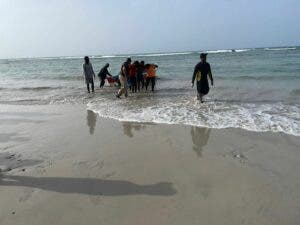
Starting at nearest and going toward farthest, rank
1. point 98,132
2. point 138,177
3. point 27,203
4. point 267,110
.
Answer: point 27,203
point 138,177
point 98,132
point 267,110

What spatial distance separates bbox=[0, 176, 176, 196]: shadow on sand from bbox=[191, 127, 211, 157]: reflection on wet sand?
1.63 metres

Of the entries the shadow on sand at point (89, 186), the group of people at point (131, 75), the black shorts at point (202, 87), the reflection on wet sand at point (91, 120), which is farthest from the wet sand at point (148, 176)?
the group of people at point (131, 75)

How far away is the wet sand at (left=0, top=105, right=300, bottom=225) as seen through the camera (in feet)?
13.6

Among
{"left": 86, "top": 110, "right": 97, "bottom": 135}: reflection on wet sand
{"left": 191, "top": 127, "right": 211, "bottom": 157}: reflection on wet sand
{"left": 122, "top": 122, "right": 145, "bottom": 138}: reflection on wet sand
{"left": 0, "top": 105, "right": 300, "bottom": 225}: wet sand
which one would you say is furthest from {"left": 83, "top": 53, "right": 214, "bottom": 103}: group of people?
{"left": 191, "top": 127, "right": 211, "bottom": 157}: reflection on wet sand

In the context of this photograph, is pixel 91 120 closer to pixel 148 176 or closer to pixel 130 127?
pixel 130 127

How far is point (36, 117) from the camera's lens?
10289 mm

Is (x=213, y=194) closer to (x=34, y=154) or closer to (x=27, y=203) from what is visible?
(x=27, y=203)

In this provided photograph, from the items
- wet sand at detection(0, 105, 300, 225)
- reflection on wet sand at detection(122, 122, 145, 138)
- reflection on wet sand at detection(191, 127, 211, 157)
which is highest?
Answer: wet sand at detection(0, 105, 300, 225)

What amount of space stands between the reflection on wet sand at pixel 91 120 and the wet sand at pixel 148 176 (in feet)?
0.41

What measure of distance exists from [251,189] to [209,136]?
2.76 metres

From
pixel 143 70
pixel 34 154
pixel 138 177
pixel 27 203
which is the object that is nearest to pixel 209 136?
pixel 138 177

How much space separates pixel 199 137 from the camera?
24.3 feet

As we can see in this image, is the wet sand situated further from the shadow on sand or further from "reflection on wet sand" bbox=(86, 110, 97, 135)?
"reflection on wet sand" bbox=(86, 110, 97, 135)

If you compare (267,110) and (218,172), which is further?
(267,110)
